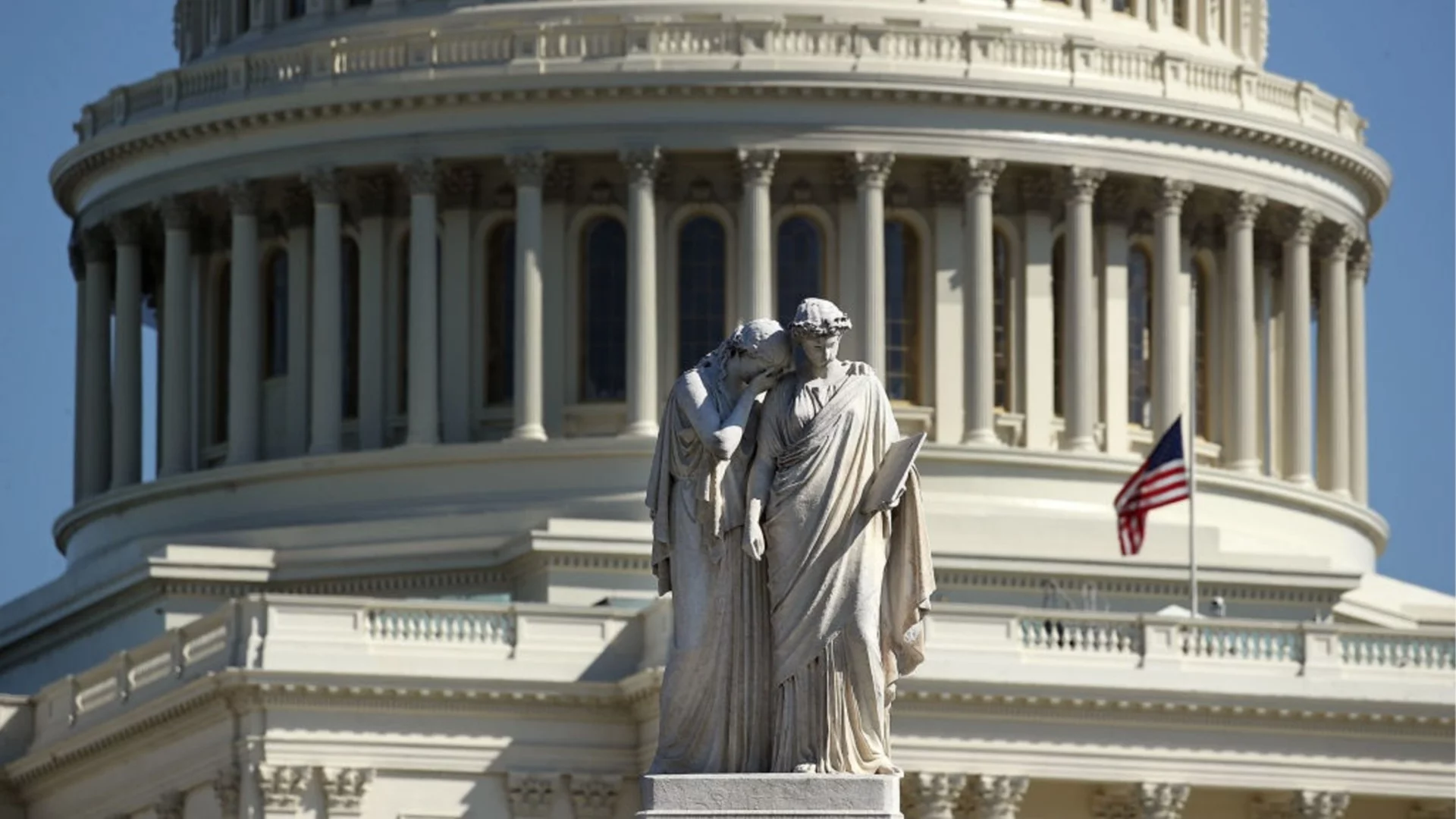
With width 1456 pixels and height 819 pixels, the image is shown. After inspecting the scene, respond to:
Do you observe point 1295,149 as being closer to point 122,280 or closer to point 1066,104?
point 1066,104

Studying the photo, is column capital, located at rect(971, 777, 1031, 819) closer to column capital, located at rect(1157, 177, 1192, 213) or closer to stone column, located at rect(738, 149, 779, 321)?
stone column, located at rect(738, 149, 779, 321)

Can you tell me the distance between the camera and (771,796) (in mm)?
25125

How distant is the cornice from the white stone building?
9 cm

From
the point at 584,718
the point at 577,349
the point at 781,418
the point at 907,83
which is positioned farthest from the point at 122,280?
the point at 781,418

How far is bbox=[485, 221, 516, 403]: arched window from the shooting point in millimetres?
112562

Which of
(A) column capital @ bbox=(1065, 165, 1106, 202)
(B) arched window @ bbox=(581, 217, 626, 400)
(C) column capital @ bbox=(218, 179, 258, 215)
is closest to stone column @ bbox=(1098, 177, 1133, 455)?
(A) column capital @ bbox=(1065, 165, 1106, 202)

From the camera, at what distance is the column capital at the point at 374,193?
11275cm

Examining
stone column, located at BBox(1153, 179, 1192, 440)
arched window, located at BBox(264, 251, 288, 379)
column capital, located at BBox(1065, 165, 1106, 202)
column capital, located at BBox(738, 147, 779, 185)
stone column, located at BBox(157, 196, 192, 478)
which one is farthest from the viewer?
arched window, located at BBox(264, 251, 288, 379)

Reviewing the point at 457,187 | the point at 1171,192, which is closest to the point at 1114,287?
the point at 1171,192

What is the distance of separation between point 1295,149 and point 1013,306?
Result: 21.6 feet

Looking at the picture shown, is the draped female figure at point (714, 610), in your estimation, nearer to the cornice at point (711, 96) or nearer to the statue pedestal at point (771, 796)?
the statue pedestal at point (771, 796)

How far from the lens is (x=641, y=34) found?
111125 millimetres

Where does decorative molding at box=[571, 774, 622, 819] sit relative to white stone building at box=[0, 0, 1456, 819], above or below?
below

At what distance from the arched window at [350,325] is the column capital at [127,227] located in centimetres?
456
